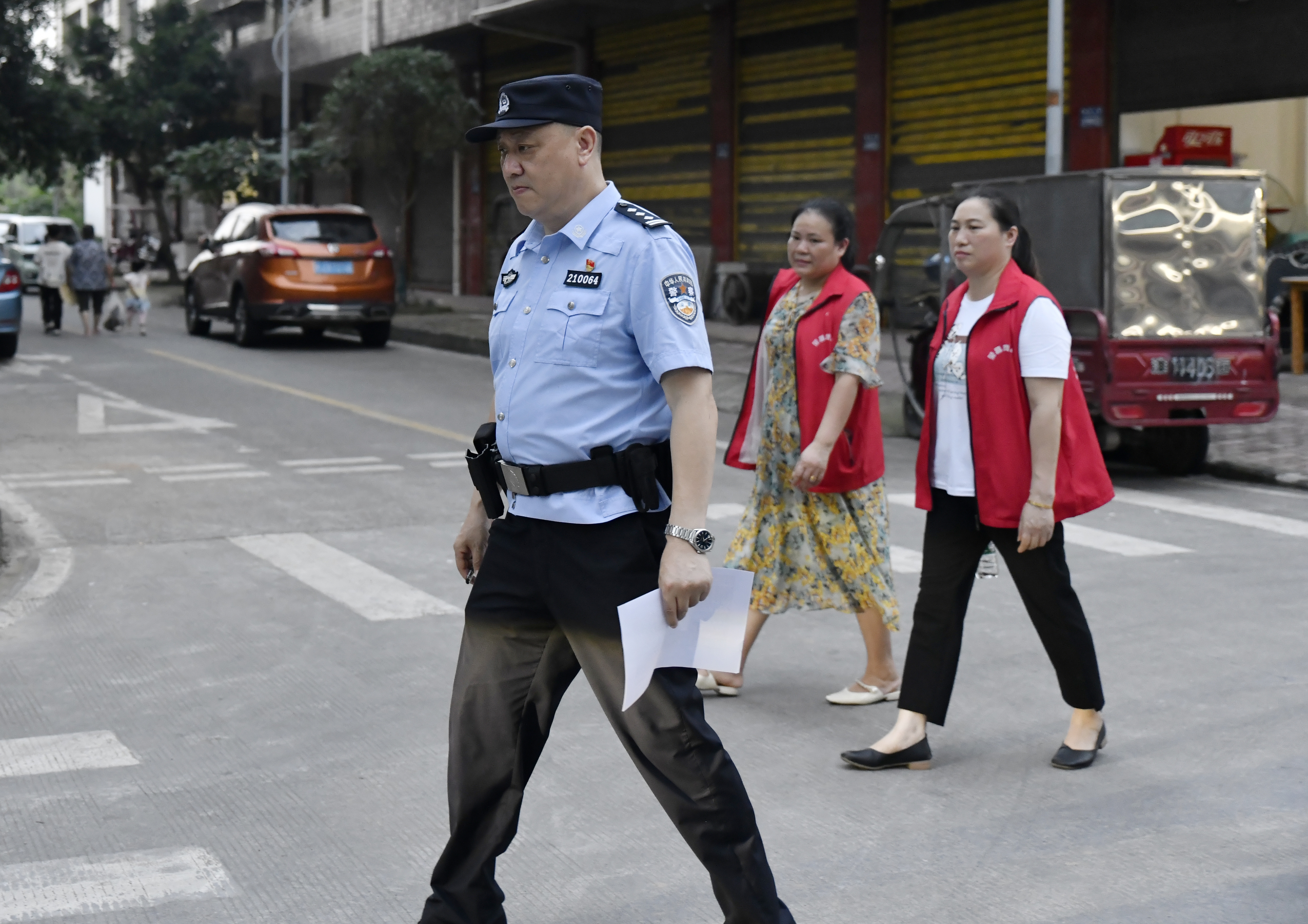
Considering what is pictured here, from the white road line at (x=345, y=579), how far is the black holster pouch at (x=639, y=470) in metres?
3.81

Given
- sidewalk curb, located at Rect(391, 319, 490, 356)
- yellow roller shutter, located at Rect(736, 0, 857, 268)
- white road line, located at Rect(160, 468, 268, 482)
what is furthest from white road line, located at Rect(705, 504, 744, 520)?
yellow roller shutter, located at Rect(736, 0, 857, 268)

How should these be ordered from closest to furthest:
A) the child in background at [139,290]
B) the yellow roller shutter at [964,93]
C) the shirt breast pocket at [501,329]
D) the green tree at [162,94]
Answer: the shirt breast pocket at [501,329], the yellow roller shutter at [964,93], the child in background at [139,290], the green tree at [162,94]

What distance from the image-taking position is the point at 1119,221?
1088cm

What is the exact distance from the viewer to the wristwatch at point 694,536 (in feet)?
10.2

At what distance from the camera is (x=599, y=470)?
3.17 m

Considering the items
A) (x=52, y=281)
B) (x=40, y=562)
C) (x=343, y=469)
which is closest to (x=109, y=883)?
(x=40, y=562)

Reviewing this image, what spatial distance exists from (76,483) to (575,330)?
807 cm

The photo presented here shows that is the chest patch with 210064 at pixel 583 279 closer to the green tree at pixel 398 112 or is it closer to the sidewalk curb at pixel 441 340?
the sidewalk curb at pixel 441 340

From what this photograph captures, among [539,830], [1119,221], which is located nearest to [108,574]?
[539,830]

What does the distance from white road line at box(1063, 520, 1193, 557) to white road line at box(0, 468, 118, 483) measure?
6.15m

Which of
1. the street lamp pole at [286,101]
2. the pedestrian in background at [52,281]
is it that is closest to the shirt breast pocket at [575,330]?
the pedestrian in background at [52,281]

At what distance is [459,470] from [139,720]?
220 inches

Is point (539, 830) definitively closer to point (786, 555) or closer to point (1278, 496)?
point (786, 555)

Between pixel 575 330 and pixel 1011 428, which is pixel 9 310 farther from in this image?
pixel 575 330
